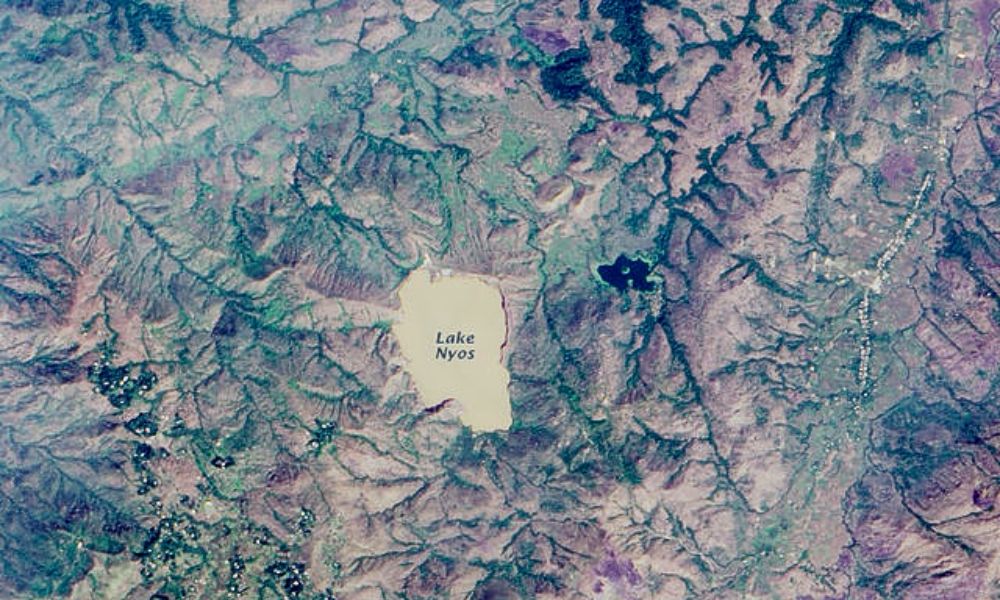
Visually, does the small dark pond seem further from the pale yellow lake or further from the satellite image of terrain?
the pale yellow lake

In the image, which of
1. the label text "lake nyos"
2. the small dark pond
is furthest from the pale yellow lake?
the small dark pond

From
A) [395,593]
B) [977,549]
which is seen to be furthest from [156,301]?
[977,549]

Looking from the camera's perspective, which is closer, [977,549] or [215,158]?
[977,549]

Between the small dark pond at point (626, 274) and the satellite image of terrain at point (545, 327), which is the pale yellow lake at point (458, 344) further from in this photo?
the small dark pond at point (626, 274)

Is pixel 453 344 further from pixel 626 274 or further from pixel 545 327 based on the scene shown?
pixel 626 274

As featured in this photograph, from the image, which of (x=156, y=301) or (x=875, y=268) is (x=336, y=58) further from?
(x=875, y=268)

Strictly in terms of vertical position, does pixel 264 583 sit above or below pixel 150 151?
below

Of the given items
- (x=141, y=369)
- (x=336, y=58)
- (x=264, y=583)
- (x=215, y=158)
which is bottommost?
(x=264, y=583)
